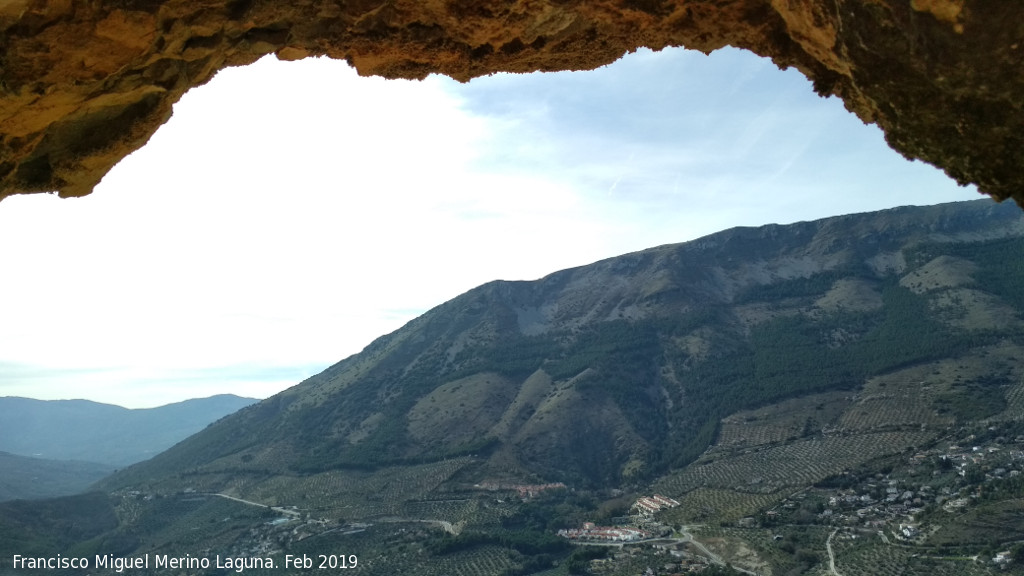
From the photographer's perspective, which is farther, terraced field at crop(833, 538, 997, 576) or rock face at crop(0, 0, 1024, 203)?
terraced field at crop(833, 538, 997, 576)

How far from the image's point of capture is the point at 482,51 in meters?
8.65

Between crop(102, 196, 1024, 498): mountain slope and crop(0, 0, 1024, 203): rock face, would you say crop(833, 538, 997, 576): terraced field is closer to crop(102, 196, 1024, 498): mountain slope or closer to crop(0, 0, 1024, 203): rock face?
crop(0, 0, 1024, 203): rock face

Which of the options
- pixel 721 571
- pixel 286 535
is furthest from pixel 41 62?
pixel 286 535

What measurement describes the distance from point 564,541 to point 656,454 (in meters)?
44.1

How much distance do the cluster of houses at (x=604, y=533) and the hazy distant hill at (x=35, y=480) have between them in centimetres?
11829

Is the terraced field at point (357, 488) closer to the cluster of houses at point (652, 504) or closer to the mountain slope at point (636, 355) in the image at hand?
the mountain slope at point (636, 355)

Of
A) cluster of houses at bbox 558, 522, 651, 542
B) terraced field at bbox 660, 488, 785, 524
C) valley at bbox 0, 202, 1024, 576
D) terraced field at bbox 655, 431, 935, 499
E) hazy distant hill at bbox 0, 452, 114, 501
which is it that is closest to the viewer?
valley at bbox 0, 202, 1024, 576

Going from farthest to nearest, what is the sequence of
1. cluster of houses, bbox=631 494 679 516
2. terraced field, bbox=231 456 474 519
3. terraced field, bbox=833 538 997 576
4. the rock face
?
terraced field, bbox=231 456 474 519 < cluster of houses, bbox=631 494 679 516 < terraced field, bbox=833 538 997 576 < the rock face

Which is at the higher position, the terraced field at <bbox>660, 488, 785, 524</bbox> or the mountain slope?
the mountain slope

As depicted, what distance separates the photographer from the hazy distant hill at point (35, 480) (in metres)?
139

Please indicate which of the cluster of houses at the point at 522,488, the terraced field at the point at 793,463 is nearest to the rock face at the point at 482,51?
the terraced field at the point at 793,463

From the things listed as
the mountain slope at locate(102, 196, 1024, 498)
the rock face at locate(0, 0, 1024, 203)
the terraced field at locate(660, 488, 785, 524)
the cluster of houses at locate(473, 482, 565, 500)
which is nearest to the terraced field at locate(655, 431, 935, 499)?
the terraced field at locate(660, 488, 785, 524)

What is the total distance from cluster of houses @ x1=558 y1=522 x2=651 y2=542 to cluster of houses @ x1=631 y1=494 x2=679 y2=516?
251 inches

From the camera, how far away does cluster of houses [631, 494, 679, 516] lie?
245ft
